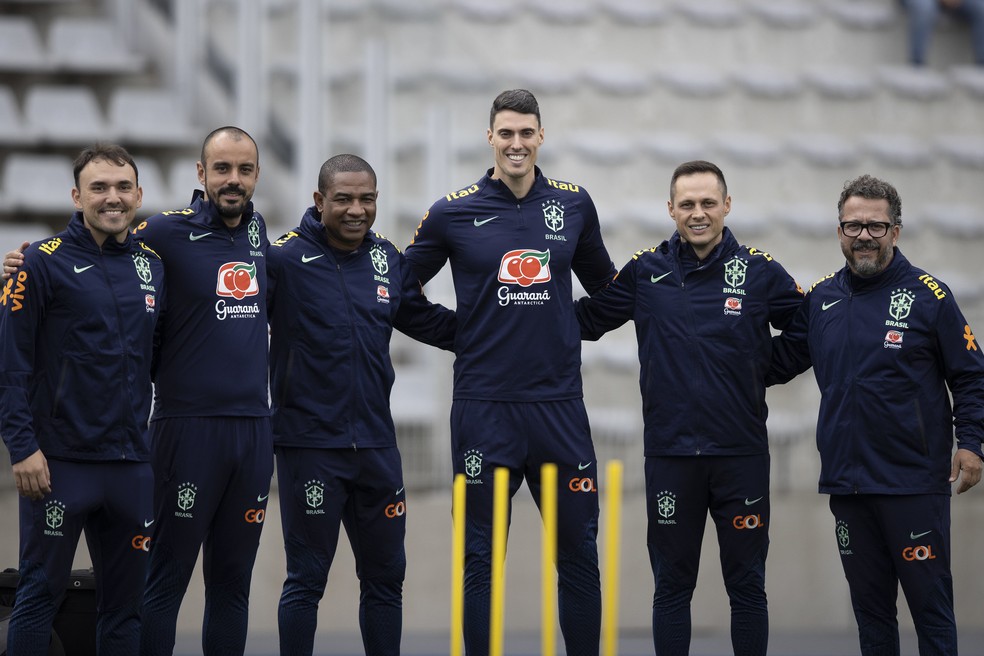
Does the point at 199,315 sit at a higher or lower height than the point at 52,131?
lower

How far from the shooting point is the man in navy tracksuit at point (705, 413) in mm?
5008

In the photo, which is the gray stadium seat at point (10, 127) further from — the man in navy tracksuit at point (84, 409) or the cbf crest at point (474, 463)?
the cbf crest at point (474, 463)

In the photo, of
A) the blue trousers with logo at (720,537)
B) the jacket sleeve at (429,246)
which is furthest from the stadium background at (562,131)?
the jacket sleeve at (429,246)

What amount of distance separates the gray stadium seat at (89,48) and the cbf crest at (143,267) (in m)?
4.81

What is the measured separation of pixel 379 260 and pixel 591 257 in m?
0.79

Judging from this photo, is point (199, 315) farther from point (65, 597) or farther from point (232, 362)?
point (65, 597)

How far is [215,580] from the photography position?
4855 mm

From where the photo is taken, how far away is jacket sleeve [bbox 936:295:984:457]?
4.86 m

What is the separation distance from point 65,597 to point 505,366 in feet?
5.62

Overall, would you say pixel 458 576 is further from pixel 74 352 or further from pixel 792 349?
pixel 792 349

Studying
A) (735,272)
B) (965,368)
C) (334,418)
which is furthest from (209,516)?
(965,368)

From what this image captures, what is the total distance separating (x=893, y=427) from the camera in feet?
15.9

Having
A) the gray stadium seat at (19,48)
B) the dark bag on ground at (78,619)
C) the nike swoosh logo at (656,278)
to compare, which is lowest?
the dark bag on ground at (78,619)

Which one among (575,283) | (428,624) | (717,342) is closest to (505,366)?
(717,342)
